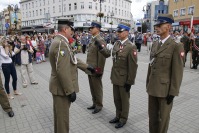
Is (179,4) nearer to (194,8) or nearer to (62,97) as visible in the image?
(194,8)

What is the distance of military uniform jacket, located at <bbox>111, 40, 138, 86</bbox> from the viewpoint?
4.13m

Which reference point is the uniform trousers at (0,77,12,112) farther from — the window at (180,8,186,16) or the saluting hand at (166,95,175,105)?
the window at (180,8,186,16)

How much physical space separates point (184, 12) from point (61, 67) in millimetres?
41053

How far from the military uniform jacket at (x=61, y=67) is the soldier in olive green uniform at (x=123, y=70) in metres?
1.41

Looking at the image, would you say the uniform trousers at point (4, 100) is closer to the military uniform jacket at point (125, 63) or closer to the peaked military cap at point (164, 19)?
the military uniform jacket at point (125, 63)

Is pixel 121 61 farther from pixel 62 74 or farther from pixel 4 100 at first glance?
pixel 4 100

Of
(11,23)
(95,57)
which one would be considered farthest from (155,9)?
(95,57)

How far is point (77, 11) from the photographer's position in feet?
193

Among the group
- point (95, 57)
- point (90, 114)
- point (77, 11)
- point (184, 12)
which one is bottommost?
point (90, 114)

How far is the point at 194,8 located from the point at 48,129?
38.3 m

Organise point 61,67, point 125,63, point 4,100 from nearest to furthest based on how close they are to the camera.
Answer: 1. point 61,67
2. point 125,63
3. point 4,100

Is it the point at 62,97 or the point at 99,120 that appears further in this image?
the point at 99,120

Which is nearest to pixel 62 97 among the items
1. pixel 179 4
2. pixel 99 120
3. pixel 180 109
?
pixel 99 120

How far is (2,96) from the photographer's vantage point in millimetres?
4988
